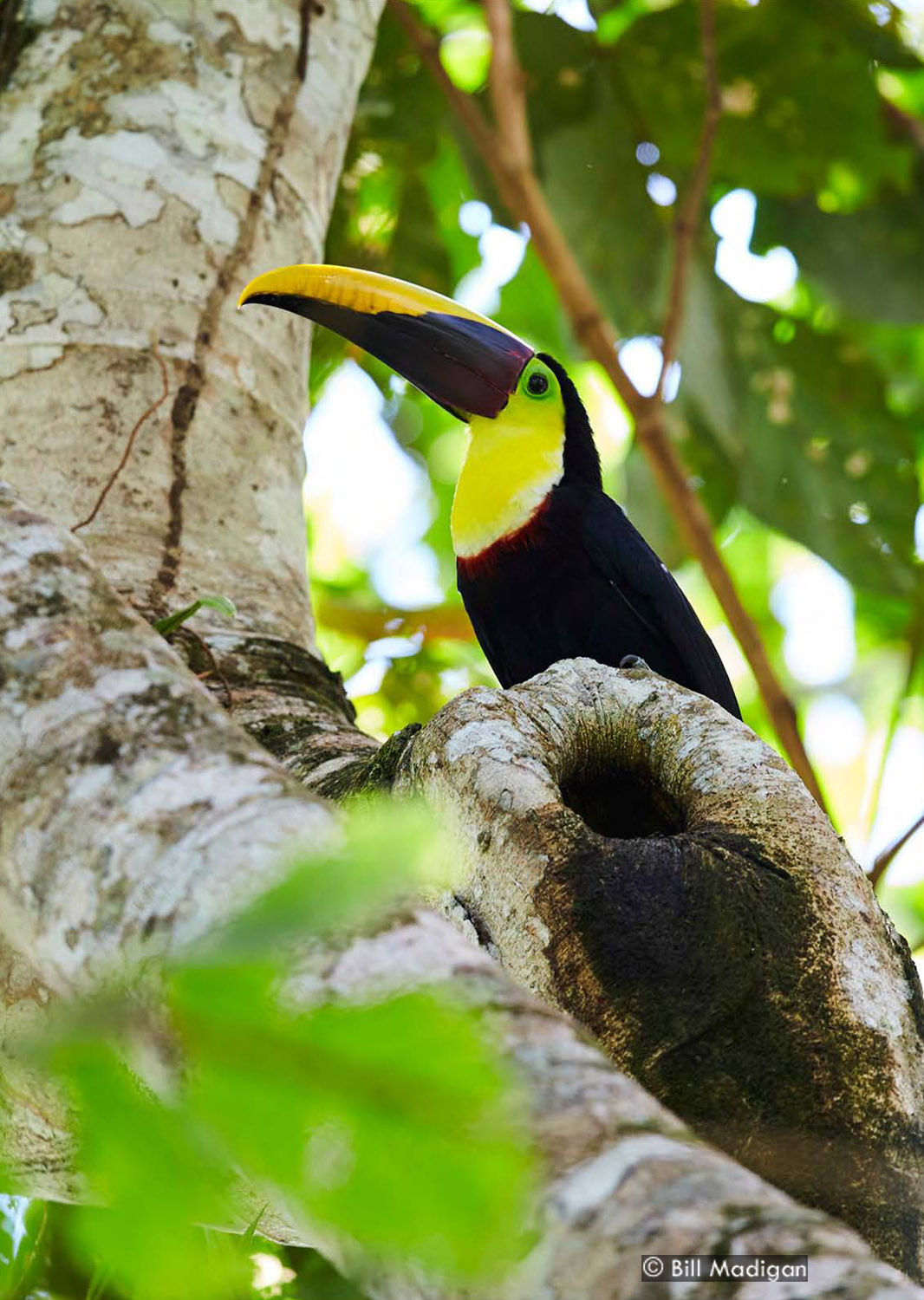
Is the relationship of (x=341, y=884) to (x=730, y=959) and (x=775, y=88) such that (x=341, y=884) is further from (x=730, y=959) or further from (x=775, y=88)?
(x=775, y=88)

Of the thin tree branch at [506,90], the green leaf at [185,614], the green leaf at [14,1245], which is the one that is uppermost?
the thin tree branch at [506,90]

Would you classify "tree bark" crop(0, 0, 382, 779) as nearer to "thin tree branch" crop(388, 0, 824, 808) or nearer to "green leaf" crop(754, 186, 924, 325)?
"thin tree branch" crop(388, 0, 824, 808)

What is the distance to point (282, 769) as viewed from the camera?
1.01 m

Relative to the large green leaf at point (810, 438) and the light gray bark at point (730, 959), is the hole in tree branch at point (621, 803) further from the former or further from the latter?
the large green leaf at point (810, 438)

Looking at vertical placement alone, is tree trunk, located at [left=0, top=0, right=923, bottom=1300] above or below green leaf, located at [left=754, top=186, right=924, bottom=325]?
below

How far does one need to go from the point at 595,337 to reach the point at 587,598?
748mm

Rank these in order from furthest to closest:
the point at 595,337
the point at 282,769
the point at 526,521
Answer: the point at 595,337 < the point at 526,521 < the point at 282,769

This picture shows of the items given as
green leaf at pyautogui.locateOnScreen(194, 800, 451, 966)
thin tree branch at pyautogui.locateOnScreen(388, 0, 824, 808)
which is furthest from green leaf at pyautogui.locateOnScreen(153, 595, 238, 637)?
thin tree branch at pyautogui.locateOnScreen(388, 0, 824, 808)

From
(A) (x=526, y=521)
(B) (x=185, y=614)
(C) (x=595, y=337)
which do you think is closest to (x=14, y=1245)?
(B) (x=185, y=614)

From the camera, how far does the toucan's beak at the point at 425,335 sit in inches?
108

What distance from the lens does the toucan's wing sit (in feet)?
9.73

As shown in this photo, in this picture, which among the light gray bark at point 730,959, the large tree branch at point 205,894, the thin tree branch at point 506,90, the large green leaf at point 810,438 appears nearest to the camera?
the large tree branch at point 205,894

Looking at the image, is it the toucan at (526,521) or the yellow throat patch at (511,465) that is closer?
the toucan at (526,521)

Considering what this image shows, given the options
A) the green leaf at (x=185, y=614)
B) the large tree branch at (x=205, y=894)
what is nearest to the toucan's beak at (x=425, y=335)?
the green leaf at (x=185, y=614)
